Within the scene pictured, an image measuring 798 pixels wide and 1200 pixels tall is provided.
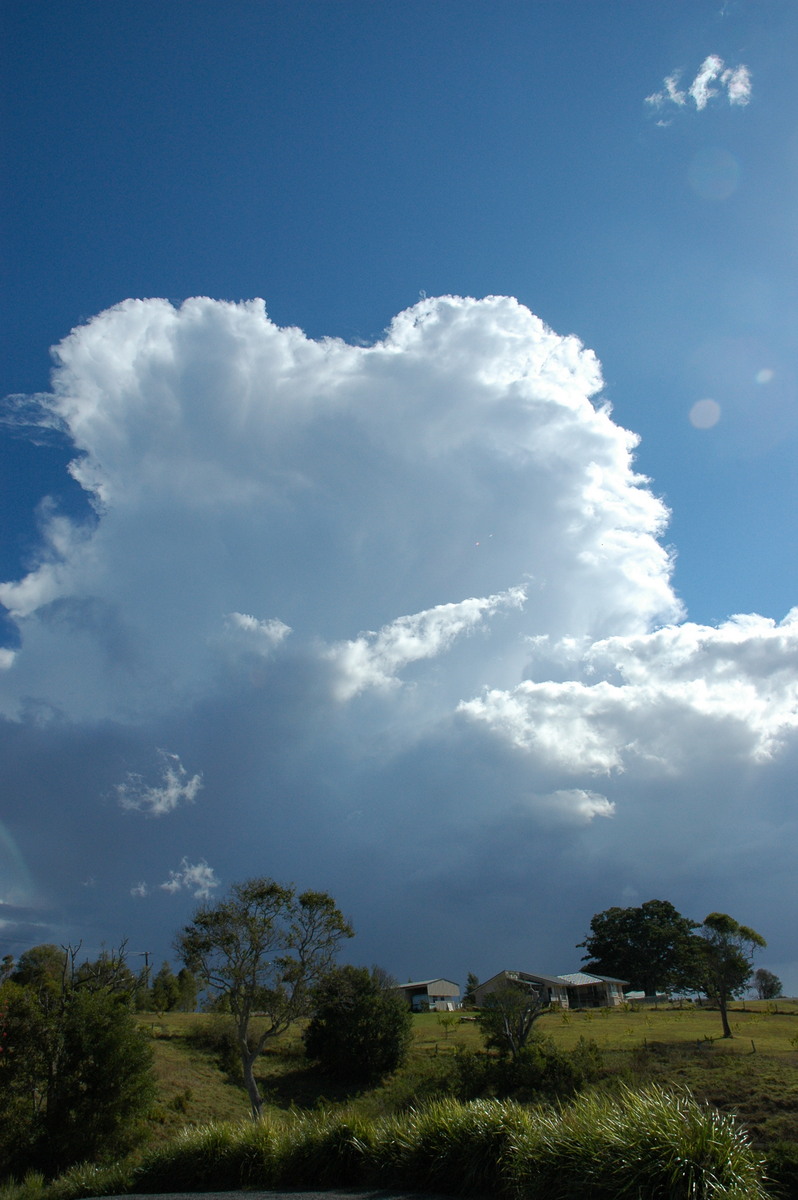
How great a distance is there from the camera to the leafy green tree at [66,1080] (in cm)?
2391

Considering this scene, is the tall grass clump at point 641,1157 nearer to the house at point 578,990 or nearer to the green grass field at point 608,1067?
the green grass field at point 608,1067

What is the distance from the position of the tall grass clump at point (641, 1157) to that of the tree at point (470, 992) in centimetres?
7919

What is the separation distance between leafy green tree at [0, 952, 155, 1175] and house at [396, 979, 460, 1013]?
3012 inches

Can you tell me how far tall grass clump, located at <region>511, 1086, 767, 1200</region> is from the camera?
780 centimetres

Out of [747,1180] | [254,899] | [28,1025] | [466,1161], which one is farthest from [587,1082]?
[747,1180]

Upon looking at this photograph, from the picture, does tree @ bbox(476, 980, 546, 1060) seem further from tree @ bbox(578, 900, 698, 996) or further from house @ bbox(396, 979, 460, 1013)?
tree @ bbox(578, 900, 698, 996)

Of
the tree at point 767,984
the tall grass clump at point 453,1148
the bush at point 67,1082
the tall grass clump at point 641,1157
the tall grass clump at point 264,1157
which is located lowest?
the tree at point 767,984

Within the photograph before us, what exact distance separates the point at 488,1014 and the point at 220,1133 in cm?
3035

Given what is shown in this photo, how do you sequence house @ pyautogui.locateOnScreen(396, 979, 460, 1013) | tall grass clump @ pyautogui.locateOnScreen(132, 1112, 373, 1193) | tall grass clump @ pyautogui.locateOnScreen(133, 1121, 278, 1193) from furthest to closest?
1. house @ pyautogui.locateOnScreen(396, 979, 460, 1013)
2. tall grass clump @ pyautogui.locateOnScreen(133, 1121, 278, 1193)
3. tall grass clump @ pyautogui.locateOnScreen(132, 1112, 373, 1193)

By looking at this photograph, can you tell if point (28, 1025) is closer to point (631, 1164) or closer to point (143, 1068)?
point (143, 1068)

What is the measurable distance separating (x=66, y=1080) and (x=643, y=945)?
4016 inches

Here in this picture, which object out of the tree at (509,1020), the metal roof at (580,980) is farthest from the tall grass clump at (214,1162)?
the metal roof at (580,980)

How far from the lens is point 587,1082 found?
33.6 metres

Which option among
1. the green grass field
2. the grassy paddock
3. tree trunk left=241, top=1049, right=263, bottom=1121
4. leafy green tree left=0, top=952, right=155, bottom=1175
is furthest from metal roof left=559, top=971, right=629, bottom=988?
the grassy paddock
